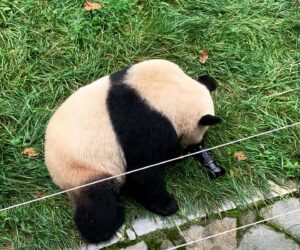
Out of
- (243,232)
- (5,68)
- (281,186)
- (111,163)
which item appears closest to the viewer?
(111,163)

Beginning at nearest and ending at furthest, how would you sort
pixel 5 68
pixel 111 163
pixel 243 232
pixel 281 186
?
pixel 111 163 < pixel 243 232 < pixel 281 186 < pixel 5 68

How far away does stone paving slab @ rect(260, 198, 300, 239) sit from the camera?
141 inches

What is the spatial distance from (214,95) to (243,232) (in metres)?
1.15

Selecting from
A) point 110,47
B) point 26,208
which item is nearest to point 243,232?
point 26,208

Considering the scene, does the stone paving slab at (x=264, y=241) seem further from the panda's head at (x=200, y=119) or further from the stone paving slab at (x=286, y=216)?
the panda's head at (x=200, y=119)

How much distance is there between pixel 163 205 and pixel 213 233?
0.39 meters

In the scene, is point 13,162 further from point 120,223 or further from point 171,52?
point 171,52

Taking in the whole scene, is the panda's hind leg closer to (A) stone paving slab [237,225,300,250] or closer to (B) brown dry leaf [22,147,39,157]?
(B) brown dry leaf [22,147,39,157]

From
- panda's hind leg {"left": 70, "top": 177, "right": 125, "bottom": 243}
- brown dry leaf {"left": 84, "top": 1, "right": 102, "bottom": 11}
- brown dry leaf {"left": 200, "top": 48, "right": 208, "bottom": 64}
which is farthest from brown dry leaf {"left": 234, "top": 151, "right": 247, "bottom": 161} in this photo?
brown dry leaf {"left": 84, "top": 1, "right": 102, "bottom": 11}

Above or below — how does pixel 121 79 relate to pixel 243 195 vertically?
above

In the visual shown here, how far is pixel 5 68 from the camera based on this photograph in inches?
163

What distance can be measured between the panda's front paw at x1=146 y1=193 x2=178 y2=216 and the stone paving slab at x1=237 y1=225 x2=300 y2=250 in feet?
1.68

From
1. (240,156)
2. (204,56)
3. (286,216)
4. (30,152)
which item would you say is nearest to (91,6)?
(204,56)

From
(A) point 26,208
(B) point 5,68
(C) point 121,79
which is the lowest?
(A) point 26,208
